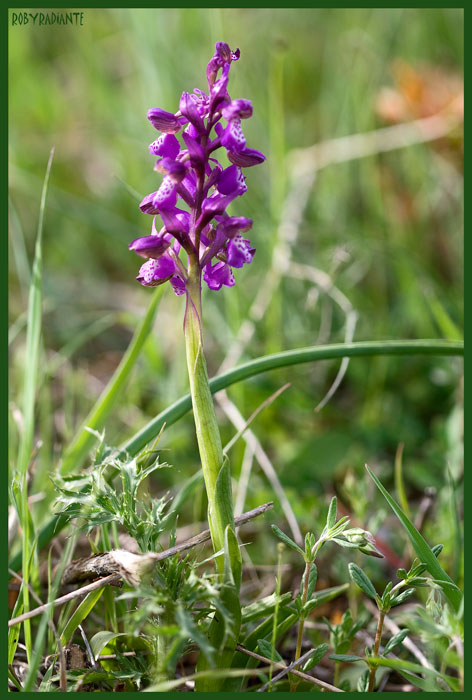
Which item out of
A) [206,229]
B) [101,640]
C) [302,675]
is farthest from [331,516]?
[206,229]

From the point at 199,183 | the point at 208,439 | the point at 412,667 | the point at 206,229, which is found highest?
the point at 199,183

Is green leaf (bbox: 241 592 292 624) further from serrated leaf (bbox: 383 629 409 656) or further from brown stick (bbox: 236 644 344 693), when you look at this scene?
serrated leaf (bbox: 383 629 409 656)

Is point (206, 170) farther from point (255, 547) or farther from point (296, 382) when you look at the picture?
point (296, 382)

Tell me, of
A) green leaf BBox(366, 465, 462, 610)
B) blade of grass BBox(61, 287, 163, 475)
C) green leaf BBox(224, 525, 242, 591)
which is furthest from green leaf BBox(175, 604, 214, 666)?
blade of grass BBox(61, 287, 163, 475)

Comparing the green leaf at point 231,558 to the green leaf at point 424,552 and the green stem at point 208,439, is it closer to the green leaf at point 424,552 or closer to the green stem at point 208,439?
the green stem at point 208,439

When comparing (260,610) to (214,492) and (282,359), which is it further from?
(282,359)

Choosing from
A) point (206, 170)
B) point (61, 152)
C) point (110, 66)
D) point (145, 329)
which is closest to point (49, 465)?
point (145, 329)

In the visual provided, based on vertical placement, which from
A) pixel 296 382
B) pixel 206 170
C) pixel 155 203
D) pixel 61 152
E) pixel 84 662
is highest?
pixel 61 152
